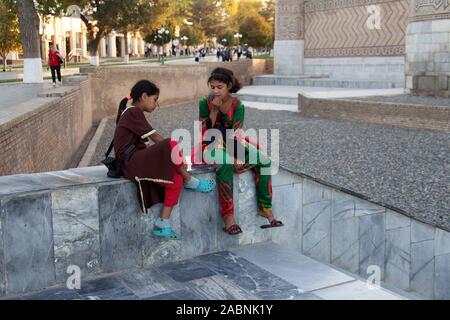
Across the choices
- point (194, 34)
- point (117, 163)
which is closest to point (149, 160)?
point (117, 163)

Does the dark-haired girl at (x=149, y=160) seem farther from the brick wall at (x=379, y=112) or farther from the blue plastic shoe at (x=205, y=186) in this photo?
the brick wall at (x=379, y=112)

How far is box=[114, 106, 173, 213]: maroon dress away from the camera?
12.9 ft

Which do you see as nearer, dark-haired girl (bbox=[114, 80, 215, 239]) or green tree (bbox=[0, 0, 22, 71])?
dark-haired girl (bbox=[114, 80, 215, 239])

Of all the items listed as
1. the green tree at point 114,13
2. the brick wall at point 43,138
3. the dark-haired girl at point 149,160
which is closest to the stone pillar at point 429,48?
the brick wall at point 43,138

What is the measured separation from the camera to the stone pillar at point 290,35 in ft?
85.9

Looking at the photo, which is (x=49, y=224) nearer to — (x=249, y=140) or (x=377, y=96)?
(x=249, y=140)

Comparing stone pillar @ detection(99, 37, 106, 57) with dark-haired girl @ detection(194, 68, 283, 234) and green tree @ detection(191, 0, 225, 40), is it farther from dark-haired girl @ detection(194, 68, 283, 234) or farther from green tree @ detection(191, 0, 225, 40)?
dark-haired girl @ detection(194, 68, 283, 234)

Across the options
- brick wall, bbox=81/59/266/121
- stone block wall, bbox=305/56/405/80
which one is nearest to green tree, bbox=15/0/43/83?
→ brick wall, bbox=81/59/266/121

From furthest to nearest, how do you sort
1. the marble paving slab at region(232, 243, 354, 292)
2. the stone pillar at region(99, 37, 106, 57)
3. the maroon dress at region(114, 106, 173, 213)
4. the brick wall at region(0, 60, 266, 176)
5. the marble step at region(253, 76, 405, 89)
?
1. the stone pillar at region(99, 37, 106, 57)
2. the marble step at region(253, 76, 405, 89)
3. the brick wall at region(0, 60, 266, 176)
4. the maroon dress at region(114, 106, 173, 213)
5. the marble paving slab at region(232, 243, 354, 292)

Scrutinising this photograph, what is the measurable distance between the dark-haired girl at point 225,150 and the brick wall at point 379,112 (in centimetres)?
915

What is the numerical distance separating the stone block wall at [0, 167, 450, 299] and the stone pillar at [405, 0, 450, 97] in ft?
36.9

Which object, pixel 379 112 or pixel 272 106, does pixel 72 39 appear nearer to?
pixel 272 106

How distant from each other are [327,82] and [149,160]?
19736 millimetres

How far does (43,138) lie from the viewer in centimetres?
754
